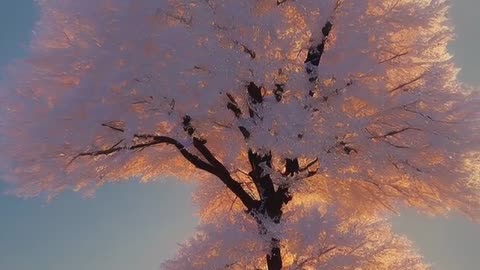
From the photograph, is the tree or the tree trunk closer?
the tree

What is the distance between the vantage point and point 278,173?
9164mm

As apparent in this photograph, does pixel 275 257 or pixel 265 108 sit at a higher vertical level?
pixel 265 108

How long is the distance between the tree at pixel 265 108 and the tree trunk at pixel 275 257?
0.8 inches

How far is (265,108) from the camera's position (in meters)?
8.86

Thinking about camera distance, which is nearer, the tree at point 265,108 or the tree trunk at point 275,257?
the tree at point 265,108

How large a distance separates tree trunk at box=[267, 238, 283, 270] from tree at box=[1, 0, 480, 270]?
20 mm

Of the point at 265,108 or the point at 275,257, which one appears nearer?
the point at 265,108

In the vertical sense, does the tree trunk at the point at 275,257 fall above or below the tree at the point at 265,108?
below

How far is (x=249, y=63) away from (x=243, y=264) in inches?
96.1

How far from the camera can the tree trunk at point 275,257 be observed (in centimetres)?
907

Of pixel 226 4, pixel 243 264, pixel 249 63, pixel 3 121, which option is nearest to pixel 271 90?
pixel 249 63

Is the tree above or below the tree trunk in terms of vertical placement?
above

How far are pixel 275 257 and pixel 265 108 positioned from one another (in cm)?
185

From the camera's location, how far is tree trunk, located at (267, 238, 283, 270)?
907cm
